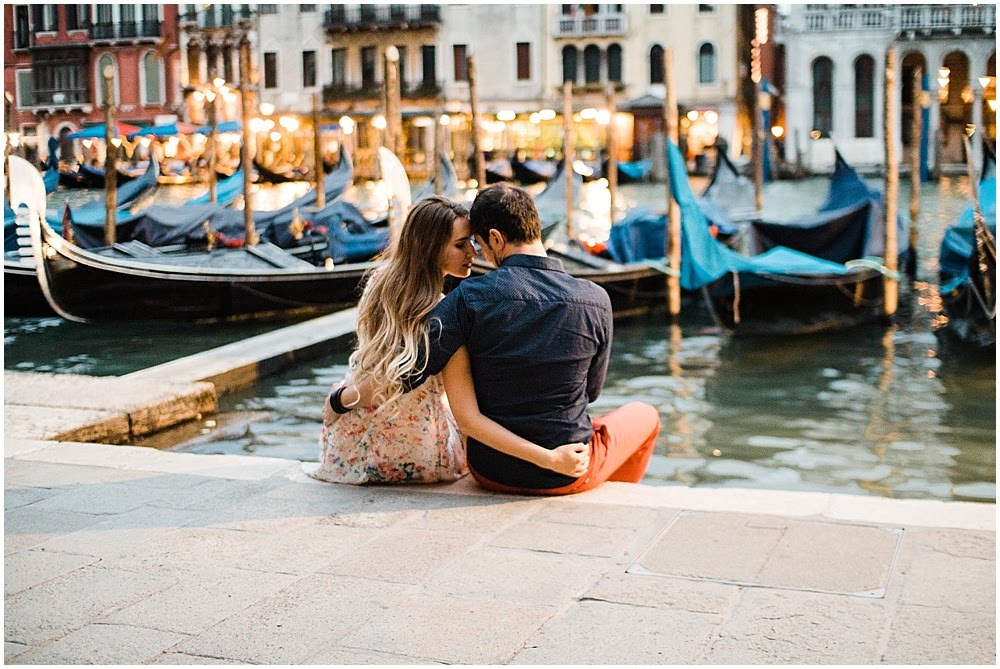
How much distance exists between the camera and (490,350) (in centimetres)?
238

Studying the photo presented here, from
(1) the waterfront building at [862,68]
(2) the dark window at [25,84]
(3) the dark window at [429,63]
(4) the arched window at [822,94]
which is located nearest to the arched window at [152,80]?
(3) the dark window at [429,63]

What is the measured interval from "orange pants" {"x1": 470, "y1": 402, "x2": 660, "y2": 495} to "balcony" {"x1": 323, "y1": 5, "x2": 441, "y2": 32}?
81.5ft

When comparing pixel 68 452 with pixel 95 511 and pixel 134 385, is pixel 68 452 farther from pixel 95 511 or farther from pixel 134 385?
pixel 134 385

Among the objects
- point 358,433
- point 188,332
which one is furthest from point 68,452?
point 188,332

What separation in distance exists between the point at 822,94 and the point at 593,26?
4929mm

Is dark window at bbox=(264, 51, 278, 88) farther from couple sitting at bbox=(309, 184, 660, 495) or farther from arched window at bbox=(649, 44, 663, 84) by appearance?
couple sitting at bbox=(309, 184, 660, 495)

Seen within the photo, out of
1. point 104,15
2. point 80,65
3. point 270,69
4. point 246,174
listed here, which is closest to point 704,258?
point 246,174

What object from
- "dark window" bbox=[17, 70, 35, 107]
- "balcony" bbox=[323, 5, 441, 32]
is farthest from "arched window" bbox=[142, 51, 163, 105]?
"dark window" bbox=[17, 70, 35, 107]

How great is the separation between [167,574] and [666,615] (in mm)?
815

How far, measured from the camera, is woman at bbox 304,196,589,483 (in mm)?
2418

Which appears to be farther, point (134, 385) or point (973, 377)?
point (973, 377)

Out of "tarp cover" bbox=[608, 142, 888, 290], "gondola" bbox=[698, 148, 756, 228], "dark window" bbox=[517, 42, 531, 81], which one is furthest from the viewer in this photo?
"dark window" bbox=[517, 42, 531, 81]

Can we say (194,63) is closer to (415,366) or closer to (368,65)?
(368,65)

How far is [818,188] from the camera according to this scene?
2217 centimetres
